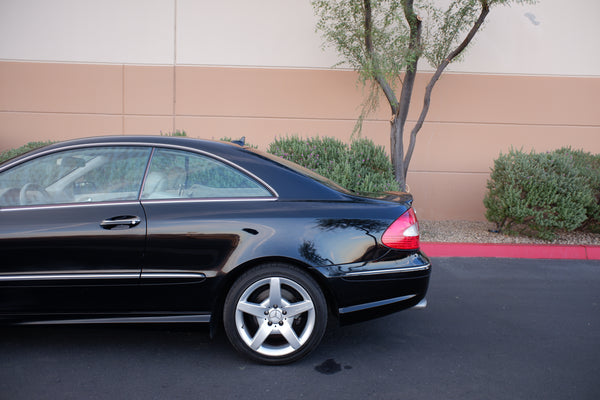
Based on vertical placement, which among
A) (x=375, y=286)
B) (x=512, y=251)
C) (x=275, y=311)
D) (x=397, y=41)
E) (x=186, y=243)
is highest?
(x=397, y=41)

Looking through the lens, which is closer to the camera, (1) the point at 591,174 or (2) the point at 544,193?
(2) the point at 544,193

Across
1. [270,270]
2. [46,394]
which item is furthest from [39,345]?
[270,270]

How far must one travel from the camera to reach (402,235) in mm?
3264

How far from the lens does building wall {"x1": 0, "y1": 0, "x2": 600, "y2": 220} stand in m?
8.72

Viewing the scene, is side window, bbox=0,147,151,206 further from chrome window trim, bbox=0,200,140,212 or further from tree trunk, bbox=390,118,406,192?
tree trunk, bbox=390,118,406,192

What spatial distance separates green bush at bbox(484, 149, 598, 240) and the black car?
4.24m

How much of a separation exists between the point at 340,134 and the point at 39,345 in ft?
20.8

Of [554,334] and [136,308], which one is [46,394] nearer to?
[136,308]

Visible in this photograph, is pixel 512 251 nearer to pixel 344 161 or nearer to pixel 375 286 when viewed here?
pixel 344 161

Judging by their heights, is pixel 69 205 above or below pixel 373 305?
above

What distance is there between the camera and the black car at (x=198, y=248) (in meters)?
3.09

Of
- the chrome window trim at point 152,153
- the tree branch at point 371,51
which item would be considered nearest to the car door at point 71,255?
the chrome window trim at point 152,153

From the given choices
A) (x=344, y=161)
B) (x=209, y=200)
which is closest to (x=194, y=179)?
(x=209, y=200)

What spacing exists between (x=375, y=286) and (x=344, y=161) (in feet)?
12.1
